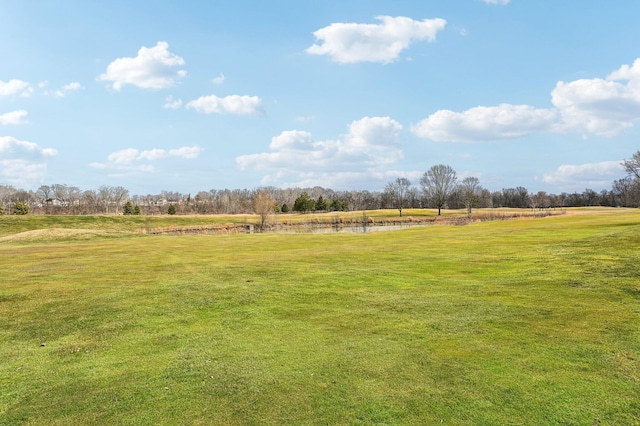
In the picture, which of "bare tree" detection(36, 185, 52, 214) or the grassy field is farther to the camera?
"bare tree" detection(36, 185, 52, 214)

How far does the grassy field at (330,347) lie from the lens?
4902mm

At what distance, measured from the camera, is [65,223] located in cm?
5919

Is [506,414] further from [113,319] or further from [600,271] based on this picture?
[600,271]

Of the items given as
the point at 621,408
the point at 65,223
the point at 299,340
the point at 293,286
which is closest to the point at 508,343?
the point at 621,408

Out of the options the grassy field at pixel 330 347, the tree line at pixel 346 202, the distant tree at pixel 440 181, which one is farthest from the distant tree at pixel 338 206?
the grassy field at pixel 330 347

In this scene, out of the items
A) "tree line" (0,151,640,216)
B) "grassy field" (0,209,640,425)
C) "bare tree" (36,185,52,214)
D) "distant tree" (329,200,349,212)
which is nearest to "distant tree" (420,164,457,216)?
"tree line" (0,151,640,216)

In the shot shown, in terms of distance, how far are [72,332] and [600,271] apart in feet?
Answer: 46.8

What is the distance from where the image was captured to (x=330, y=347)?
6.85 meters

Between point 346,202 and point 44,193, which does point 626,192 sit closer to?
point 346,202

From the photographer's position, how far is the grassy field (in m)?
4.90

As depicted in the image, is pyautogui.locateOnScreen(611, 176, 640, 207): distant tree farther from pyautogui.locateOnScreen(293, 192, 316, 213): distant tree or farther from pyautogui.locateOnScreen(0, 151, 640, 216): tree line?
pyautogui.locateOnScreen(293, 192, 316, 213): distant tree

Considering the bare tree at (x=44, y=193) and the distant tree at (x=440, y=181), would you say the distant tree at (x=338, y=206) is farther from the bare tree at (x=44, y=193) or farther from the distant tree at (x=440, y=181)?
the bare tree at (x=44, y=193)

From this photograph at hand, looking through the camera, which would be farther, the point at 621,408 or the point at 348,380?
the point at 348,380

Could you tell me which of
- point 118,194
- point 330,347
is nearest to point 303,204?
point 118,194
